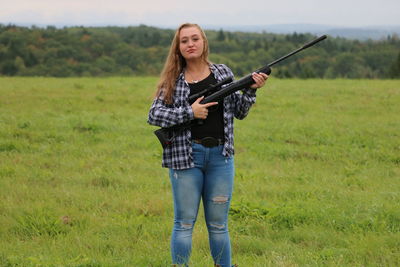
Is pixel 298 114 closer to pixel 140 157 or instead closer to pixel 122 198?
pixel 140 157

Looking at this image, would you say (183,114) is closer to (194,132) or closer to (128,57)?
(194,132)

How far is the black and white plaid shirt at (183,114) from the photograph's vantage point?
3.64 meters

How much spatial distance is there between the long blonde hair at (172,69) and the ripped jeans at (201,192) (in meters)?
0.43

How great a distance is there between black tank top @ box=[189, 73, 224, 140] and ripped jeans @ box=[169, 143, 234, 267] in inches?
3.6

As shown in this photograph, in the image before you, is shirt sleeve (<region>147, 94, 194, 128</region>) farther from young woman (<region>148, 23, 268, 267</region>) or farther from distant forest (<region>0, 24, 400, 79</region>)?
distant forest (<region>0, 24, 400, 79</region>)

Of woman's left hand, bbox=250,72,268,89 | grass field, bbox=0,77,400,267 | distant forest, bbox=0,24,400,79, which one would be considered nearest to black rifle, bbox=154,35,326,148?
woman's left hand, bbox=250,72,268,89

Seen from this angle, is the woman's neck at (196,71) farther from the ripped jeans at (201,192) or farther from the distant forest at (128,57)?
the distant forest at (128,57)

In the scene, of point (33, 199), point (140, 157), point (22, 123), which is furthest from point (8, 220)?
A: point (22, 123)

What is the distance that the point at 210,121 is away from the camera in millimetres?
3762

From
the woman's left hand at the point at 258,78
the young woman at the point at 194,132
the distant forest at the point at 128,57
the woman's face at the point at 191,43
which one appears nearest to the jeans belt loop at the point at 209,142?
the young woman at the point at 194,132

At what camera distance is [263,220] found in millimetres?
5836

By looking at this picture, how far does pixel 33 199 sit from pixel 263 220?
2928 millimetres

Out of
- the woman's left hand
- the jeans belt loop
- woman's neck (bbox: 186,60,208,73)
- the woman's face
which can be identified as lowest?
the jeans belt loop

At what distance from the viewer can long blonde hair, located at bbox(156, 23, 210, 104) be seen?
3740 mm
